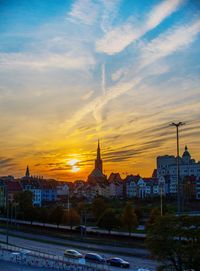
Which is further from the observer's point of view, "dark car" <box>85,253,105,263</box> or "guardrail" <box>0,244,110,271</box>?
"dark car" <box>85,253,105,263</box>

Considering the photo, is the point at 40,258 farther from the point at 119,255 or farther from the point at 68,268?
the point at 119,255

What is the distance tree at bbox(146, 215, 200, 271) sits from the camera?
21.4 m

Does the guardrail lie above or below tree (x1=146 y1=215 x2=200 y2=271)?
below

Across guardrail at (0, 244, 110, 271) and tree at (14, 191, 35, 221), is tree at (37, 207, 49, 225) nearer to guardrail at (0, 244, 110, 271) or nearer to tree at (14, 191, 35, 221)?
tree at (14, 191, 35, 221)

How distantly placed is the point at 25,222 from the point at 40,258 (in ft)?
127

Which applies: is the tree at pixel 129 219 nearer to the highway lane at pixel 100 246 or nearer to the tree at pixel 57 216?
the highway lane at pixel 100 246

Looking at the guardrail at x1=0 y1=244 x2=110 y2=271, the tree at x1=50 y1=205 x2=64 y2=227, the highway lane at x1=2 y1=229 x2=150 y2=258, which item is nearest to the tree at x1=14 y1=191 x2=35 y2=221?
the tree at x1=50 y1=205 x2=64 y2=227

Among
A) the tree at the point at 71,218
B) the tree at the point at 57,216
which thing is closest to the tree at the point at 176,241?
the tree at the point at 71,218

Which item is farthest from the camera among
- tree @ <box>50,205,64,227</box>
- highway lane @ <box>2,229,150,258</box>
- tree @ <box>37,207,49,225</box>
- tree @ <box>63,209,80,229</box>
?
tree @ <box>37,207,49,225</box>

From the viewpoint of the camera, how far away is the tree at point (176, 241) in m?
21.4

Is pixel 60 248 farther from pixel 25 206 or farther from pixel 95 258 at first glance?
pixel 25 206

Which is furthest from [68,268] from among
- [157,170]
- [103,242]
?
[157,170]

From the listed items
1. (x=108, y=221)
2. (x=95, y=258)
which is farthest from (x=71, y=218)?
(x=95, y=258)

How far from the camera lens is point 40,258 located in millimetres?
29109
